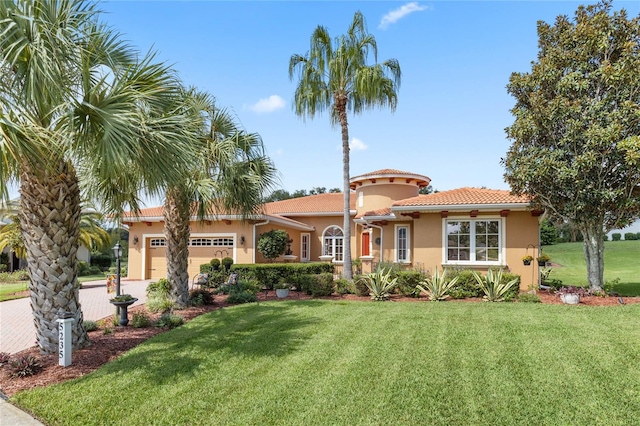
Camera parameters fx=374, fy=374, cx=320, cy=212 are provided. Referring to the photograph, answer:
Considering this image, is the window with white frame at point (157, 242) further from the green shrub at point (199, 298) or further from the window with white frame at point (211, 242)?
the green shrub at point (199, 298)

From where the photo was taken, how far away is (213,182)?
10633 millimetres

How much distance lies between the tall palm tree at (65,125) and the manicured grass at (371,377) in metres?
2.12

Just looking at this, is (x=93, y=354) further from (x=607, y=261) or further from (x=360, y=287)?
(x=607, y=261)

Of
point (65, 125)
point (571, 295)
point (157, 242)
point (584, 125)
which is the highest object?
point (584, 125)

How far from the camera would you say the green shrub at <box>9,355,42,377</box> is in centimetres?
587

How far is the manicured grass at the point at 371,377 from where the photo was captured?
15.0ft

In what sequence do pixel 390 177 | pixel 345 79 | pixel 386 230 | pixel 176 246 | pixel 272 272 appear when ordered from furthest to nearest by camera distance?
pixel 390 177, pixel 386 230, pixel 345 79, pixel 272 272, pixel 176 246

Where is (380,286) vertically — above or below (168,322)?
above

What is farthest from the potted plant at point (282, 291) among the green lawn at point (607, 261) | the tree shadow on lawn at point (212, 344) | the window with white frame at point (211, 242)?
the green lawn at point (607, 261)

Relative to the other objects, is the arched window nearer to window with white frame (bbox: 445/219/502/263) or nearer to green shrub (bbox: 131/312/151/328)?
window with white frame (bbox: 445/219/502/263)

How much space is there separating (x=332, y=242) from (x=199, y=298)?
13.8m

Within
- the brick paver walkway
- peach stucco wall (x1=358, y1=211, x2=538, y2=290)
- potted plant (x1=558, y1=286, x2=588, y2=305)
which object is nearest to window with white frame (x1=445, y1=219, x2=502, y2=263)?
peach stucco wall (x1=358, y1=211, x2=538, y2=290)

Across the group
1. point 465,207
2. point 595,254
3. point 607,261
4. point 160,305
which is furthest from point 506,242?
point 607,261

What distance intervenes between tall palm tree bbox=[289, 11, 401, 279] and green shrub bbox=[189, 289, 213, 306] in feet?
18.5
